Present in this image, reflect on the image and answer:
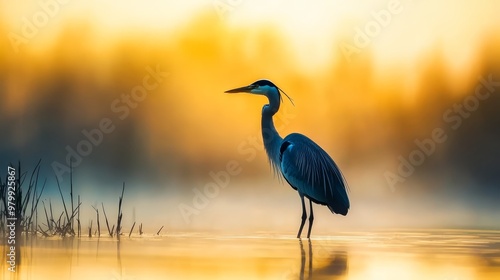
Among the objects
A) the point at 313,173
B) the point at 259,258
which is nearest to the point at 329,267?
the point at 259,258

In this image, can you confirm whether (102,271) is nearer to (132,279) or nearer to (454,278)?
(132,279)

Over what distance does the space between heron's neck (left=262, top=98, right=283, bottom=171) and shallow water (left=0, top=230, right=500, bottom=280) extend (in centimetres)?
95

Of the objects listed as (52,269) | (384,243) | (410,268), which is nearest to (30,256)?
(52,269)

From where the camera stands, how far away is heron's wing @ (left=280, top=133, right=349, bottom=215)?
684cm

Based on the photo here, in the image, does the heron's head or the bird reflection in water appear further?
the heron's head

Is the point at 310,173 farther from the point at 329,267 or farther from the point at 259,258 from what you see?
the point at 329,267

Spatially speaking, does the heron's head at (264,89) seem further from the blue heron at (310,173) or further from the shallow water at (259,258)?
the shallow water at (259,258)

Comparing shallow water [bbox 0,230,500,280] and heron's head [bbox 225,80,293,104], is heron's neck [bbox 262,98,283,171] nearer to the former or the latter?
heron's head [bbox 225,80,293,104]

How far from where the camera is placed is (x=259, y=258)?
195 inches

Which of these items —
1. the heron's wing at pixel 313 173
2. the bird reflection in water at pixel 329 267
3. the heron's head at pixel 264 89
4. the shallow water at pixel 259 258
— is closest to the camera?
the bird reflection in water at pixel 329 267

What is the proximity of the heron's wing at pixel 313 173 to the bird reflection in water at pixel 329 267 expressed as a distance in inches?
55.0

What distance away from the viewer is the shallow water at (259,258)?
4.31 m

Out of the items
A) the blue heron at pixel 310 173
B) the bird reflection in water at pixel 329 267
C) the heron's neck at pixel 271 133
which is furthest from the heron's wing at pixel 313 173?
the bird reflection in water at pixel 329 267

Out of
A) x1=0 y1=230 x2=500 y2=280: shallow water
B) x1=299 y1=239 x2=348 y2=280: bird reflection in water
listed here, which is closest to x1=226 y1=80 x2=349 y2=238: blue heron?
x1=0 y1=230 x2=500 y2=280: shallow water
